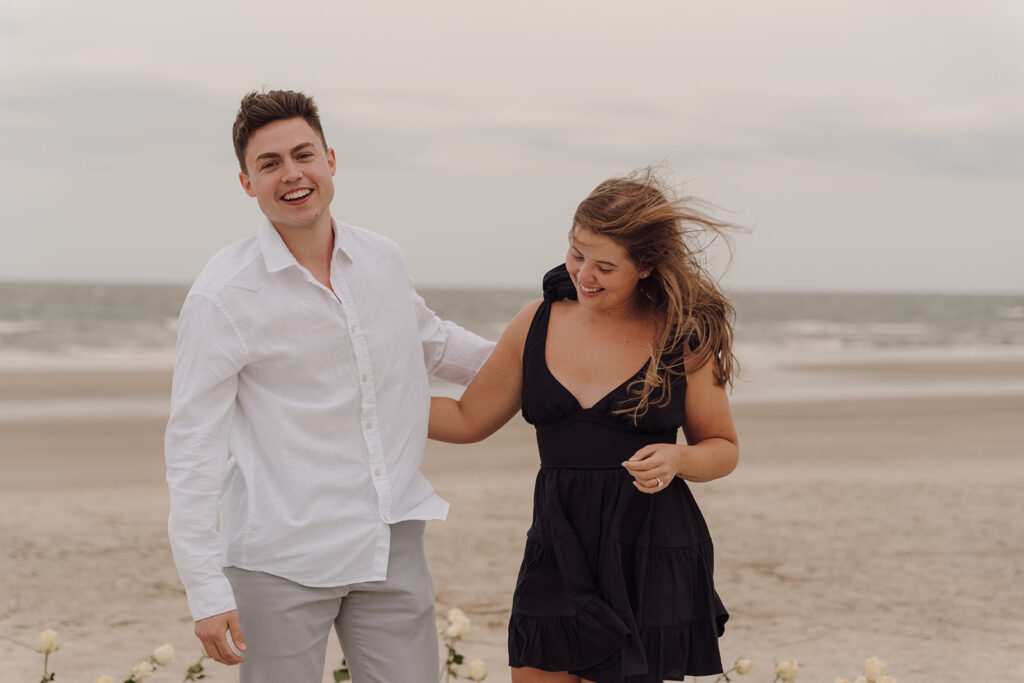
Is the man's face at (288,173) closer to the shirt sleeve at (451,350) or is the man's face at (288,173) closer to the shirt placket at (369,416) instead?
the shirt placket at (369,416)

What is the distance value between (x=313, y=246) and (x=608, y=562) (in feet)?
3.70

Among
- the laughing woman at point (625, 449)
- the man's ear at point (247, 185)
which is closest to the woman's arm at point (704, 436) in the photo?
the laughing woman at point (625, 449)

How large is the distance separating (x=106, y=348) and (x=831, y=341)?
69.4 feet

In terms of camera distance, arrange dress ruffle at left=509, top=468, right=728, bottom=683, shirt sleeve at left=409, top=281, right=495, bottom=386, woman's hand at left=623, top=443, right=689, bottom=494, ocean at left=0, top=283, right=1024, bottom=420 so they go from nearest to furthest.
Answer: woman's hand at left=623, top=443, right=689, bottom=494 → dress ruffle at left=509, top=468, right=728, bottom=683 → shirt sleeve at left=409, top=281, right=495, bottom=386 → ocean at left=0, top=283, right=1024, bottom=420

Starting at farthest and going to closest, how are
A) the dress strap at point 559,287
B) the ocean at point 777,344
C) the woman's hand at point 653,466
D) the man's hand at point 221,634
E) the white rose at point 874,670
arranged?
the ocean at point 777,344, the dress strap at point 559,287, the white rose at point 874,670, the woman's hand at point 653,466, the man's hand at point 221,634

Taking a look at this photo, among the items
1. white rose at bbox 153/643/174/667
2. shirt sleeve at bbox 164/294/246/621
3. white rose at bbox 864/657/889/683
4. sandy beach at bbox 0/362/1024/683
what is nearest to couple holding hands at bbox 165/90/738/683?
shirt sleeve at bbox 164/294/246/621

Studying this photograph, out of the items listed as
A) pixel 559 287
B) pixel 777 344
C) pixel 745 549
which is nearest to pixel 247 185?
pixel 559 287

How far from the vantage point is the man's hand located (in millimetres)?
2270

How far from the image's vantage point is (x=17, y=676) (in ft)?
14.9

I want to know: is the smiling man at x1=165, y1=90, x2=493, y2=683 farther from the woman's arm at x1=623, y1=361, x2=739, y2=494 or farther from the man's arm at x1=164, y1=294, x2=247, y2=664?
the woman's arm at x1=623, y1=361, x2=739, y2=494

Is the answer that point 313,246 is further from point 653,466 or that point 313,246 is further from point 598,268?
point 653,466

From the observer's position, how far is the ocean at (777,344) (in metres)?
17.7

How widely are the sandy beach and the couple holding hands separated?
7.44 feet

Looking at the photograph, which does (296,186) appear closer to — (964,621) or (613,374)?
(613,374)
